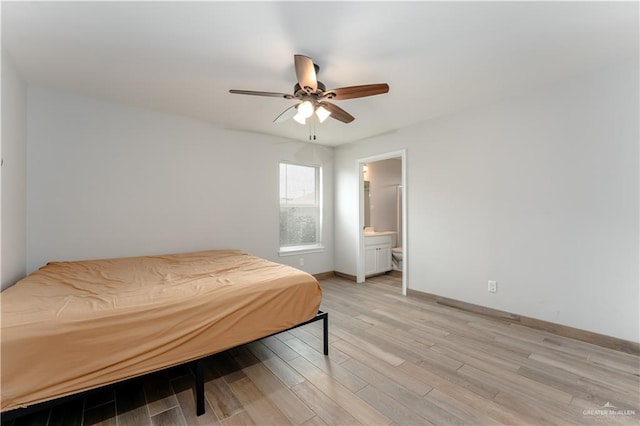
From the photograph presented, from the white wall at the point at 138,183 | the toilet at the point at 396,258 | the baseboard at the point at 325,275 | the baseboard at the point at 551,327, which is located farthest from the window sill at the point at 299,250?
the baseboard at the point at 551,327

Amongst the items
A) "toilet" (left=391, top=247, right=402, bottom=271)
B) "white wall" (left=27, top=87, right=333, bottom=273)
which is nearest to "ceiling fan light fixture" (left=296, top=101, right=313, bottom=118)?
"white wall" (left=27, top=87, right=333, bottom=273)

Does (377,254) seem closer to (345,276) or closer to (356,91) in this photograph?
(345,276)

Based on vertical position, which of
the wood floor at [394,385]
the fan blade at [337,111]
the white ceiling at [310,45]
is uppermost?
the white ceiling at [310,45]

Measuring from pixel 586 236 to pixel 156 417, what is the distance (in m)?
3.68

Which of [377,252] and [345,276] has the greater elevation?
[377,252]

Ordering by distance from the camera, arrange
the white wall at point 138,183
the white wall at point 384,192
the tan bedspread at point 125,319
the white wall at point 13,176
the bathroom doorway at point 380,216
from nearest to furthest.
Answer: the tan bedspread at point 125,319, the white wall at point 13,176, the white wall at point 138,183, the bathroom doorway at point 380,216, the white wall at point 384,192

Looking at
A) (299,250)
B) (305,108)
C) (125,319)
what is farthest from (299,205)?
(125,319)

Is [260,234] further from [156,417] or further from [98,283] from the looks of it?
[156,417]

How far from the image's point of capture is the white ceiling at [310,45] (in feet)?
5.58

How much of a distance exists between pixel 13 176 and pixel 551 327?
508cm

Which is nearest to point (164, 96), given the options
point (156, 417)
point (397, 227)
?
point (156, 417)

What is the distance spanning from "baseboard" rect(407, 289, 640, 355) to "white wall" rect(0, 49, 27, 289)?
4.34 m

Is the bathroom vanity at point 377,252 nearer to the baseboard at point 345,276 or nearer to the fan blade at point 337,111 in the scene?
the baseboard at point 345,276

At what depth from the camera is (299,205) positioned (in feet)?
15.6
